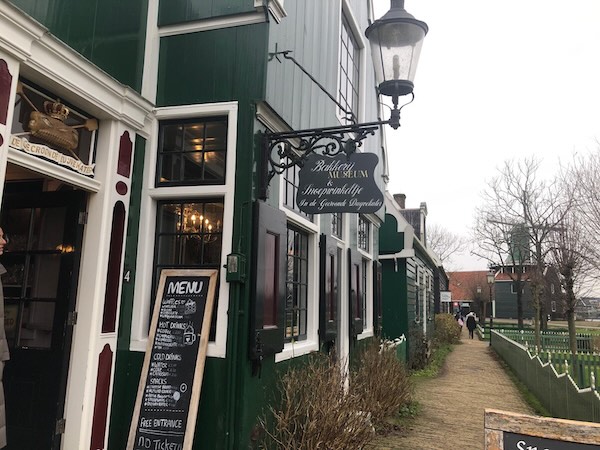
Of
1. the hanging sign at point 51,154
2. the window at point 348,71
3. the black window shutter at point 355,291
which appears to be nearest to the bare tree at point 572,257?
the black window shutter at point 355,291

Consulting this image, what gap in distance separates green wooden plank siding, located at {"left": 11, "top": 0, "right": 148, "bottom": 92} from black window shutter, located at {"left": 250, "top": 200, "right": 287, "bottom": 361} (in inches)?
70.5

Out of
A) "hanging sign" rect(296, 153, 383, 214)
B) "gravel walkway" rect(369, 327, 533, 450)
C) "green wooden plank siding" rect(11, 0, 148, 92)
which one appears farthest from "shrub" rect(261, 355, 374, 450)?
"green wooden plank siding" rect(11, 0, 148, 92)

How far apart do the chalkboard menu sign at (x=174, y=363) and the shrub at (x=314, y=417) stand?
804 millimetres

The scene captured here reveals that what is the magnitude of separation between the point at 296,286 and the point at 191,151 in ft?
7.49

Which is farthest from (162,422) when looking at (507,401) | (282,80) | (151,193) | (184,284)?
(507,401)

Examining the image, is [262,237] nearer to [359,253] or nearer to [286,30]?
[286,30]

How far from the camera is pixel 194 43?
16.0 feet

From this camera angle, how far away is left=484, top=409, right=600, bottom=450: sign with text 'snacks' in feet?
8.36

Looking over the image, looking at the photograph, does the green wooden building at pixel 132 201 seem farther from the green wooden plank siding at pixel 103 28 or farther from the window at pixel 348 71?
the window at pixel 348 71

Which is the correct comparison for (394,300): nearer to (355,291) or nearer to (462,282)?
(355,291)

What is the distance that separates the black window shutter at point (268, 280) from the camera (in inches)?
173

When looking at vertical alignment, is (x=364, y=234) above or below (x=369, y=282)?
above

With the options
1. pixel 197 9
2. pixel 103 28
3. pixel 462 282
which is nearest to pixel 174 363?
pixel 103 28

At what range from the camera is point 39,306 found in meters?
4.27
